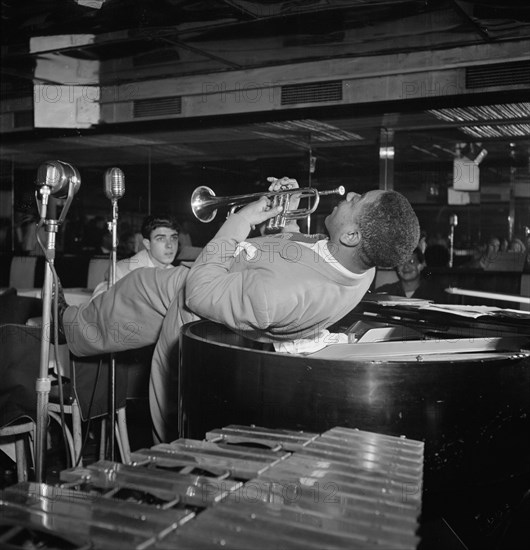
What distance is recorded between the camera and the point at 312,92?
622 centimetres

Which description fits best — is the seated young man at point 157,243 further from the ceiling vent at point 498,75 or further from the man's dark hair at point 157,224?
the ceiling vent at point 498,75

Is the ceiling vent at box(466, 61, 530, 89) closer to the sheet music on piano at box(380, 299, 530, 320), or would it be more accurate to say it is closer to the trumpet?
the trumpet

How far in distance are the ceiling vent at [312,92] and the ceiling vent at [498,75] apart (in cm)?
119

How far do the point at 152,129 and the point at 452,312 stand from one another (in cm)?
501

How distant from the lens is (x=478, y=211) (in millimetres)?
7105

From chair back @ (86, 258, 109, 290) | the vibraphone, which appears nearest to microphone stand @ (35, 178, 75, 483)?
the vibraphone

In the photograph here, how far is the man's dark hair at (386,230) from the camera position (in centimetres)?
250

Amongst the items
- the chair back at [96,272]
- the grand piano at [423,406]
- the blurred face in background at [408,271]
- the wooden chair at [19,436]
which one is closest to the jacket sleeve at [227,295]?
the grand piano at [423,406]

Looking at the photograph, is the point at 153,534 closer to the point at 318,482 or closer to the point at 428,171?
the point at 318,482

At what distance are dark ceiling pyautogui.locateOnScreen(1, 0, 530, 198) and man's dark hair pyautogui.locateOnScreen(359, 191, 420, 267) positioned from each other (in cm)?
278

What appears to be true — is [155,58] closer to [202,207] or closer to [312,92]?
[312,92]

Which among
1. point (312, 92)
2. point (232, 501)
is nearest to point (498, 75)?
point (312, 92)

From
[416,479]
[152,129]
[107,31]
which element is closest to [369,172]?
[152,129]

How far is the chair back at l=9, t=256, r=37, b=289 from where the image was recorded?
26.7 feet
